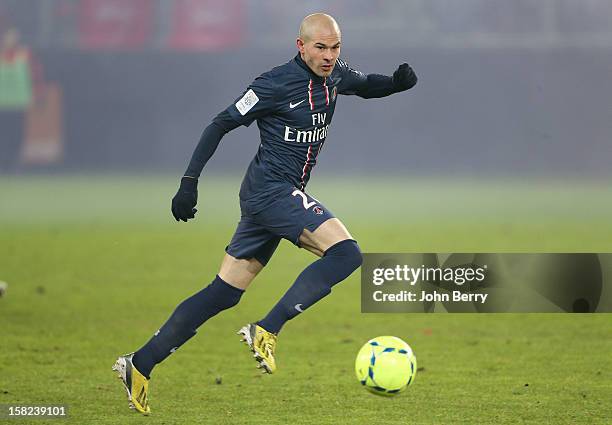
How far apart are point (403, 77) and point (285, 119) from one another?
852 millimetres

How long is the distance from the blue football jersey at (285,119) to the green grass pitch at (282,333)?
1.31 m

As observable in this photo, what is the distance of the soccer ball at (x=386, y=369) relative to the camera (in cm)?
545

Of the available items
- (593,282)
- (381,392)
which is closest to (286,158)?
(381,392)

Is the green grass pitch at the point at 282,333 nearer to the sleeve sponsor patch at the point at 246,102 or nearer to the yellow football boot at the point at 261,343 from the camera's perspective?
the yellow football boot at the point at 261,343

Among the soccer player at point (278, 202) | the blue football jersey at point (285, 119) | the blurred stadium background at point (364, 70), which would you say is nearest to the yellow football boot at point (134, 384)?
the soccer player at point (278, 202)

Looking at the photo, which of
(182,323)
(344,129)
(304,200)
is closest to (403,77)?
(304,200)

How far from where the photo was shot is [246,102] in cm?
564

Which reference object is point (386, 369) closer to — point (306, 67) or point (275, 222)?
point (275, 222)

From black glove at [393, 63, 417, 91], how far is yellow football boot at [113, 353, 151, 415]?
2.14 meters

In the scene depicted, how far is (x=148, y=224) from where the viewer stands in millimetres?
16969

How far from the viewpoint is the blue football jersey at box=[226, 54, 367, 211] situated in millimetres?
5668

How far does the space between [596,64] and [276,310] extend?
50.2 ft

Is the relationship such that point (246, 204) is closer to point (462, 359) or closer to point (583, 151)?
point (462, 359)

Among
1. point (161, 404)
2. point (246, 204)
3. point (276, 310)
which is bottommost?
point (161, 404)
